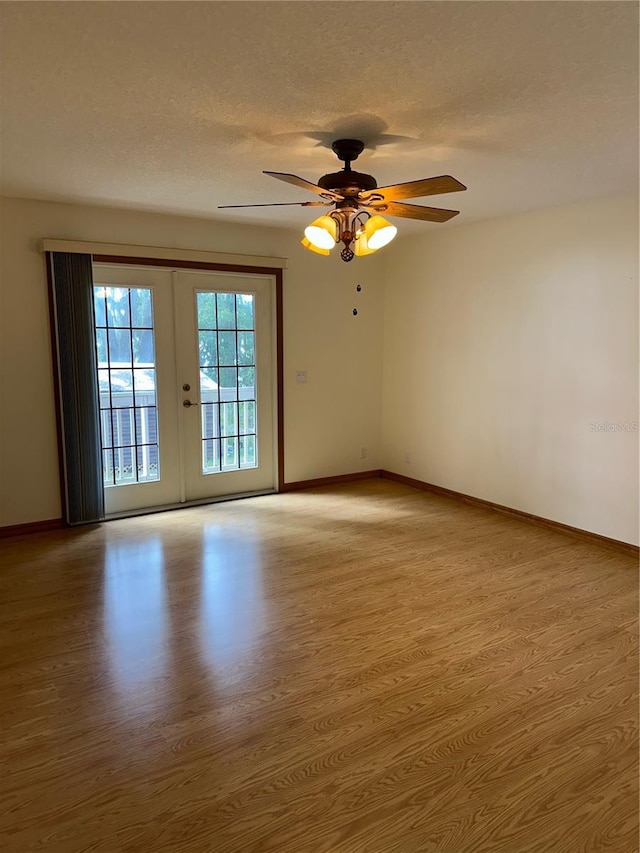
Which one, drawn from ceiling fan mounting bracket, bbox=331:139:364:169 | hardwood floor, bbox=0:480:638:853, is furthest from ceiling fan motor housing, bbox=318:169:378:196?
hardwood floor, bbox=0:480:638:853

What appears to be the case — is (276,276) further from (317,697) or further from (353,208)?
(317,697)

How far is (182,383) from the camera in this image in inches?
192

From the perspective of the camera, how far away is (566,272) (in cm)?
416

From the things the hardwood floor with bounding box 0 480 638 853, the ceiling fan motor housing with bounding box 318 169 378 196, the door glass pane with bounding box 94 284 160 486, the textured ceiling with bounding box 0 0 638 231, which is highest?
the textured ceiling with bounding box 0 0 638 231

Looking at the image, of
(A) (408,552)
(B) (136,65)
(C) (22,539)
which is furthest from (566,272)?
(C) (22,539)

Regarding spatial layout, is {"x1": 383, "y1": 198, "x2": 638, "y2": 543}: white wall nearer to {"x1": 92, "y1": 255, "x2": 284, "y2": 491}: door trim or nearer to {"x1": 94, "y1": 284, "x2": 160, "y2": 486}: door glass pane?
{"x1": 92, "y1": 255, "x2": 284, "y2": 491}: door trim

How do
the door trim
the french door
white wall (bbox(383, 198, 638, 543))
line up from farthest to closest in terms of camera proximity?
the french door → the door trim → white wall (bbox(383, 198, 638, 543))

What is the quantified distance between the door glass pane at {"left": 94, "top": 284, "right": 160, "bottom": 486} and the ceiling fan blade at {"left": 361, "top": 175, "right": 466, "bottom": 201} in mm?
2586

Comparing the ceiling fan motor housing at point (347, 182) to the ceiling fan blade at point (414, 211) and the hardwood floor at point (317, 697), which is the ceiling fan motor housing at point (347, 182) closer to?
the ceiling fan blade at point (414, 211)

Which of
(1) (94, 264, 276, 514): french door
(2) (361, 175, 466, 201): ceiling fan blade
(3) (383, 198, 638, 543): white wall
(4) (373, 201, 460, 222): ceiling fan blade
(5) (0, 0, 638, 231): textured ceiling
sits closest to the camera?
(5) (0, 0, 638, 231): textured ceiling

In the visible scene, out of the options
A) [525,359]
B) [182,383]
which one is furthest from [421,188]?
[182,383]

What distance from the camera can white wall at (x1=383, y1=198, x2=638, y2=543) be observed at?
154 inches

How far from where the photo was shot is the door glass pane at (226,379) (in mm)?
4977

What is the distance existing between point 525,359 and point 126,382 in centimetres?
326
